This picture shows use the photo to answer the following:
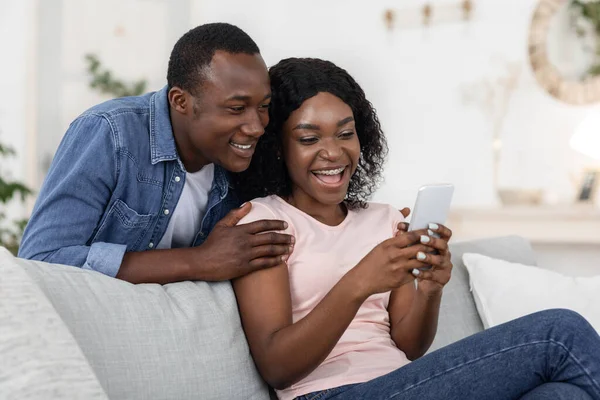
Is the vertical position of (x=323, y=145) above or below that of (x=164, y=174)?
above

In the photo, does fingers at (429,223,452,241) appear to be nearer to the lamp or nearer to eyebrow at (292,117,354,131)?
eyebrow at (292,117,354,131)

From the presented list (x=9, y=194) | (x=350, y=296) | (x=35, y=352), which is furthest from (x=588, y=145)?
(x=35, y=352)

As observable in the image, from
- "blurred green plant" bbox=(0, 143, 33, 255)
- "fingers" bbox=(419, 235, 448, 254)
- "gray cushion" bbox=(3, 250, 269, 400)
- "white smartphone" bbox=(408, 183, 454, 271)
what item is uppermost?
"white smartphone" bbox=(408, 183, 454, 271)

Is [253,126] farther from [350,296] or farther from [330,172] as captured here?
[350,296]

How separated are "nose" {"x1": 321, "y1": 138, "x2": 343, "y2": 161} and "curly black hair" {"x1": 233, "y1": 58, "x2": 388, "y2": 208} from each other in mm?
102

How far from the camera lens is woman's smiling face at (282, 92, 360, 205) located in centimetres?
166

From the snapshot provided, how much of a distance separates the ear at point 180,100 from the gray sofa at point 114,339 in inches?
→ 15.0

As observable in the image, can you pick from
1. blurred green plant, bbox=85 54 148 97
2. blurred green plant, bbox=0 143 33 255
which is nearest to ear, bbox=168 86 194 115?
blurred green plant, bbox=0 143 33 255

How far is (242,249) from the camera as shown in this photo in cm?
153

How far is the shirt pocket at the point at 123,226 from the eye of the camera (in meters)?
1.62

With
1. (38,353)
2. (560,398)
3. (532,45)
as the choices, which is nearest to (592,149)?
(532,45)

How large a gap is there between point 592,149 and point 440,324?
7.34 feet

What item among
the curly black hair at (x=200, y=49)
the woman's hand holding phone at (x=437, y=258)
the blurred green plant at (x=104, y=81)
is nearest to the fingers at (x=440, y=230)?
the woman's hand holding phone at (x=437, y=258)

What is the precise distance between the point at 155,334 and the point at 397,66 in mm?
3320
